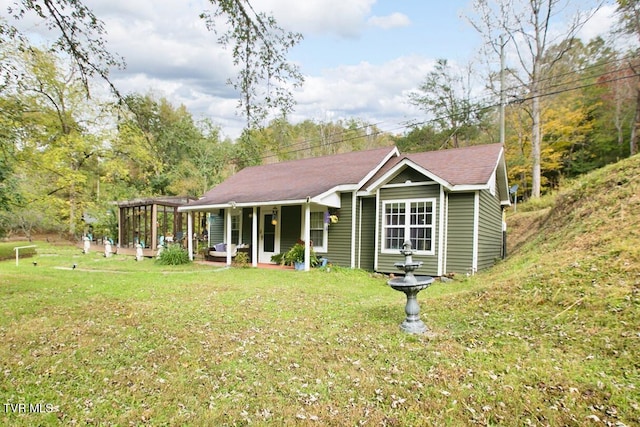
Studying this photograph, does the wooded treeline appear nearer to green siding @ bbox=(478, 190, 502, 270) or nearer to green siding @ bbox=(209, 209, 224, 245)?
green siding @ bbox=(209, 209, 224, 245)

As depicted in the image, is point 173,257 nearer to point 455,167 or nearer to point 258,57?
point 258,57

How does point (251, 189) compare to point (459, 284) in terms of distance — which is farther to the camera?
point (251, 189)

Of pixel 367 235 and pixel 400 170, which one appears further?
pixel 367 235

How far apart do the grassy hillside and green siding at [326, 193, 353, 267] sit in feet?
14.3

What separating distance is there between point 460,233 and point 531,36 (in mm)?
16703

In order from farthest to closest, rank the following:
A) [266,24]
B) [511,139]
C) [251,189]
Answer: [511,139] < [251,189] < [266,24]

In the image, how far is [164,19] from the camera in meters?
4.74

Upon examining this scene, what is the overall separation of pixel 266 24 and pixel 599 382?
17.6 ft

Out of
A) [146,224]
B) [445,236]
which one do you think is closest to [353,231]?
[445,236]

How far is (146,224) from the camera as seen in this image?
17.7m

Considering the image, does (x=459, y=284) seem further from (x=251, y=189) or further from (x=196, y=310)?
(x=251, y=189)

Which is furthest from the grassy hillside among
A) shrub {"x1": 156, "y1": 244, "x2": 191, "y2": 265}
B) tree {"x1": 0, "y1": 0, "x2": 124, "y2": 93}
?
shrub {"x1": 156, "y1": 244, "x2": 191, "y2": 265}

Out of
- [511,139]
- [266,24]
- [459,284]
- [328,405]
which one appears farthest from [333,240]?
[511,139]

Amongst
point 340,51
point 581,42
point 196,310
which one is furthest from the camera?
point 581,42
